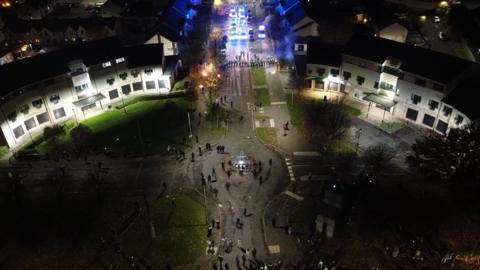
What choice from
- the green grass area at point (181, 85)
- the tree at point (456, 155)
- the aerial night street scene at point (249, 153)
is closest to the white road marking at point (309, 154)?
the aerial night street scene at point (249, 153)

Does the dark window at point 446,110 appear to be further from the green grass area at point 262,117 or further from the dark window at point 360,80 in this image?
the green grass area at point 262,117

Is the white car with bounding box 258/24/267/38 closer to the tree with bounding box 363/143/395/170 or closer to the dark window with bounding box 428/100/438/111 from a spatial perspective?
the dark window with bounding box 428/100/438/111

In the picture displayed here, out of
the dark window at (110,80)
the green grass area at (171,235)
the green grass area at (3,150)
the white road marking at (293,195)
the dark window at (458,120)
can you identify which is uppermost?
the dark window at (110,80)

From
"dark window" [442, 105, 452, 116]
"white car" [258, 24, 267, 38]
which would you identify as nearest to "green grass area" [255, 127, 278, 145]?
"dark window" [442, 105, 452, 116]

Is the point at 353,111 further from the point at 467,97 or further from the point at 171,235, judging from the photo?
the point at 171,235

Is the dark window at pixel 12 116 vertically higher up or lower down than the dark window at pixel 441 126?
higher up

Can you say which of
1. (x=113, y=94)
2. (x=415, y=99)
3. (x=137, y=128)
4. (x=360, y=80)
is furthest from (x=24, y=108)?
(x=415, y=99)

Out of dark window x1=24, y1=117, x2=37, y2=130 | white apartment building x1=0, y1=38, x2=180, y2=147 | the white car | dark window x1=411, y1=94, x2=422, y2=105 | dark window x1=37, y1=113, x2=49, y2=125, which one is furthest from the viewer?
the white car
